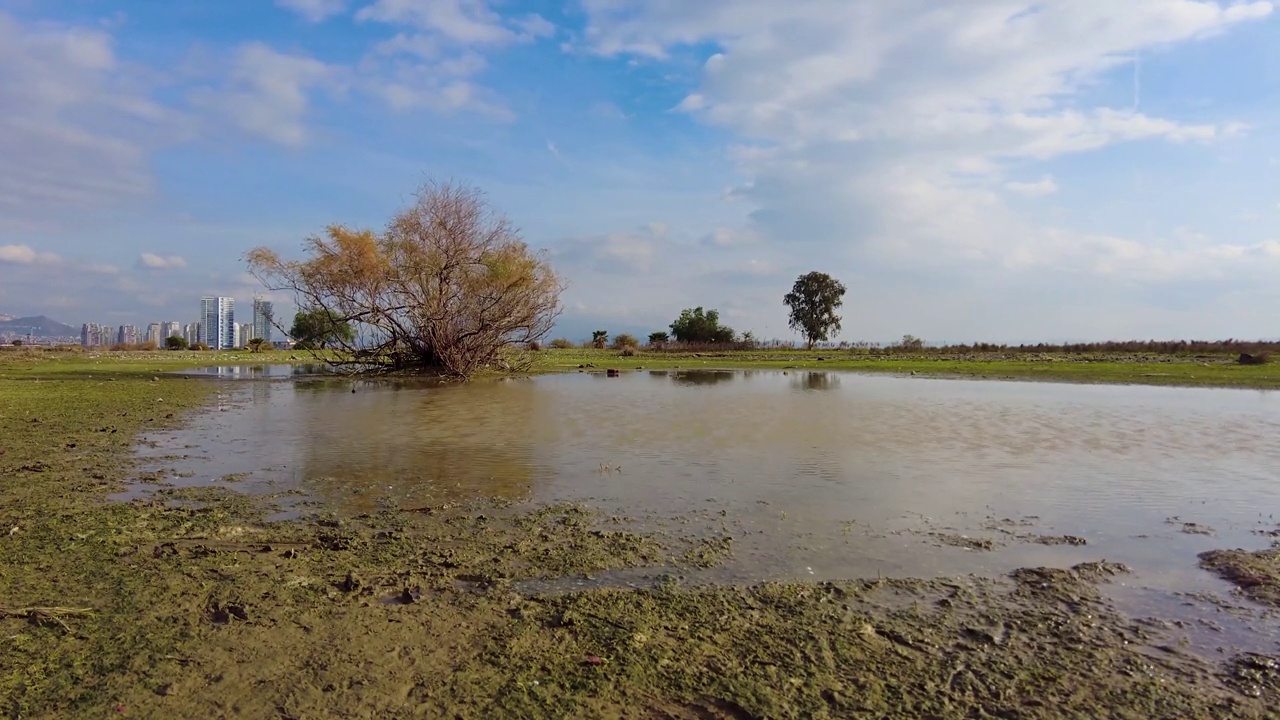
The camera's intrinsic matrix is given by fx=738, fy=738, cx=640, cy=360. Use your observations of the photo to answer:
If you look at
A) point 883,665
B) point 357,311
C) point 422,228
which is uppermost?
point 422,228

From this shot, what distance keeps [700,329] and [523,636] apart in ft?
247

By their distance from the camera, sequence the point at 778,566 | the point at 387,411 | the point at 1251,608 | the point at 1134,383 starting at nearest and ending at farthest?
the point at 1251,608, the point at 778,566, the point at 387,411, the point at 1134,383

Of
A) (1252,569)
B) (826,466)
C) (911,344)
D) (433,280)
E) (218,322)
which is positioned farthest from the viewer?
(218,322)

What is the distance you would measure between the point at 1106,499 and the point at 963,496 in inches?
60.0

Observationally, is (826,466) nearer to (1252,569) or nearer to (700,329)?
(1252,569)

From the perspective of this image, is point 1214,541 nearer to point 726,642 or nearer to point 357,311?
point 726,642

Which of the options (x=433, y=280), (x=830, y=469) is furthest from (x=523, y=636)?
(x=433, y=280)

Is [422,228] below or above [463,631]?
above

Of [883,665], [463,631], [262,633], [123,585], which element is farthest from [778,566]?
[123,585]

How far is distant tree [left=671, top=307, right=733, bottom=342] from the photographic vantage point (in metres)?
78.9

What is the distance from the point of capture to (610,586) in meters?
5.07

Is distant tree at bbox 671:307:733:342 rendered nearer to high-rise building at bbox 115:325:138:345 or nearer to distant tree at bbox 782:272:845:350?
distant tree at bbox 782:272:845:350

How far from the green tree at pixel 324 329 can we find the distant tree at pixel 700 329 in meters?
47.6

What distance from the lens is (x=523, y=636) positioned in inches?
164
